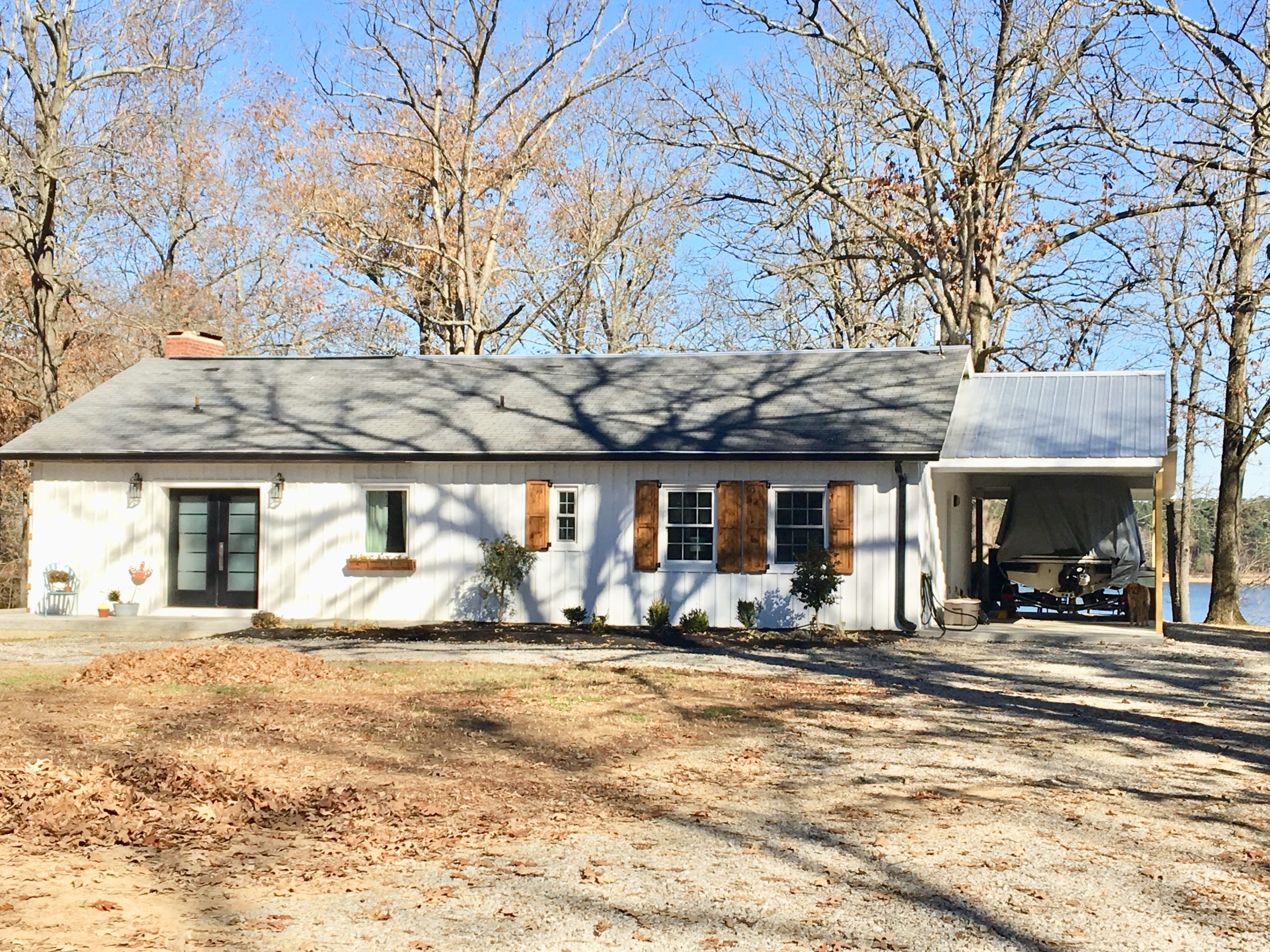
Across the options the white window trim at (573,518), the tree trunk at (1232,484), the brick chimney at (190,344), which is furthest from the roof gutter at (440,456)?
the tree trunk at (1232,484)

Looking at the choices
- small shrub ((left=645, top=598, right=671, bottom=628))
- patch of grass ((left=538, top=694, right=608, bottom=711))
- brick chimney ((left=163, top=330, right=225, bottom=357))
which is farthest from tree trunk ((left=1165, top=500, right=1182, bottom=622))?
patch of grass ((left=538, top=694, right=608, bottom=711))

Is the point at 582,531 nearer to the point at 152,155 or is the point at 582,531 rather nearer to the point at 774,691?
the point at 774,691

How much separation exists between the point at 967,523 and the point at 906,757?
15407mm

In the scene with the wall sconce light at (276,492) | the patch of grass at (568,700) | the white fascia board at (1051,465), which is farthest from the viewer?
the wall sconce light at (276,492)

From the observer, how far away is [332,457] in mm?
20312

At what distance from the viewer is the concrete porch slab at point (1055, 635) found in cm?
1862

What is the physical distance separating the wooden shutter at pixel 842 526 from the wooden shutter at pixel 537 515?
4.17 m

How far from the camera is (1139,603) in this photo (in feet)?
68.7

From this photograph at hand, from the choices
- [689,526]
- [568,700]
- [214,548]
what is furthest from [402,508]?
[568,700]

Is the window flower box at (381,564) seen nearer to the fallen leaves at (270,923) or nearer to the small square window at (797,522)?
the small square window at (797,522)

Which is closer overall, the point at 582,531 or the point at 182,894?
the point at 182,894

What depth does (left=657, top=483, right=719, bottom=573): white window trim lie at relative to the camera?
1967 cm

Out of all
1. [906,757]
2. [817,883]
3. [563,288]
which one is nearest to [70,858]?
[817,883]

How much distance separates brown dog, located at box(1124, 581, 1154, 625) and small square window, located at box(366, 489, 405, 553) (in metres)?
11.2
